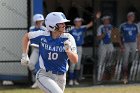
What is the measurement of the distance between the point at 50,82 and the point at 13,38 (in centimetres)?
585

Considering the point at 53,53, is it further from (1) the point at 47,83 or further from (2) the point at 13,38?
(2) the point at 13,38

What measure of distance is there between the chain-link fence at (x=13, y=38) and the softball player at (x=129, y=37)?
8.74ft

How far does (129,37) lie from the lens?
1288 cm

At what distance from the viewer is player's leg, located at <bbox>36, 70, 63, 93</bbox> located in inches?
265

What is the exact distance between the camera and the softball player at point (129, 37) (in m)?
12.9

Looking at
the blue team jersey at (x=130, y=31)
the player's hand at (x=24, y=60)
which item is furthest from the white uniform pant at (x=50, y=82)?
the blue team jersey at (x=130, y=31)

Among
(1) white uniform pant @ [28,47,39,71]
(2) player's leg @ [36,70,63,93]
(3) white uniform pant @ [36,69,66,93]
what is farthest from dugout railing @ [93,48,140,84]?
(2) player's leg @ [36,70,63,93]

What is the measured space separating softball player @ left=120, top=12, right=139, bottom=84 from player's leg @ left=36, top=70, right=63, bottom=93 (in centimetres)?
605

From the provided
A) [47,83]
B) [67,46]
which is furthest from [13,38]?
[67,46]

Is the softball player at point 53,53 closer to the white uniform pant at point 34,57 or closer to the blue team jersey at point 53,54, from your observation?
the blue team jersey at point 53,54

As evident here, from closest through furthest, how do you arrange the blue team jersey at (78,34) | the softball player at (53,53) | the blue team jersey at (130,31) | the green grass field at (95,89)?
1. the softball player at (53,53)
2. the green grass field at (95,89)
3. the blue team jersey at (78,34)
4. the blue team jersey at (130,31)

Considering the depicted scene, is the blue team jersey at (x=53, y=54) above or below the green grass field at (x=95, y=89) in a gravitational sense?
above

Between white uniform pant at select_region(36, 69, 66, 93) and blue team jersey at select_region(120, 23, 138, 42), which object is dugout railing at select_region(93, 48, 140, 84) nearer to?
blue team jersey at select_region(120, 23, 138, 42)

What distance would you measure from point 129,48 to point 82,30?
4.62 ft
